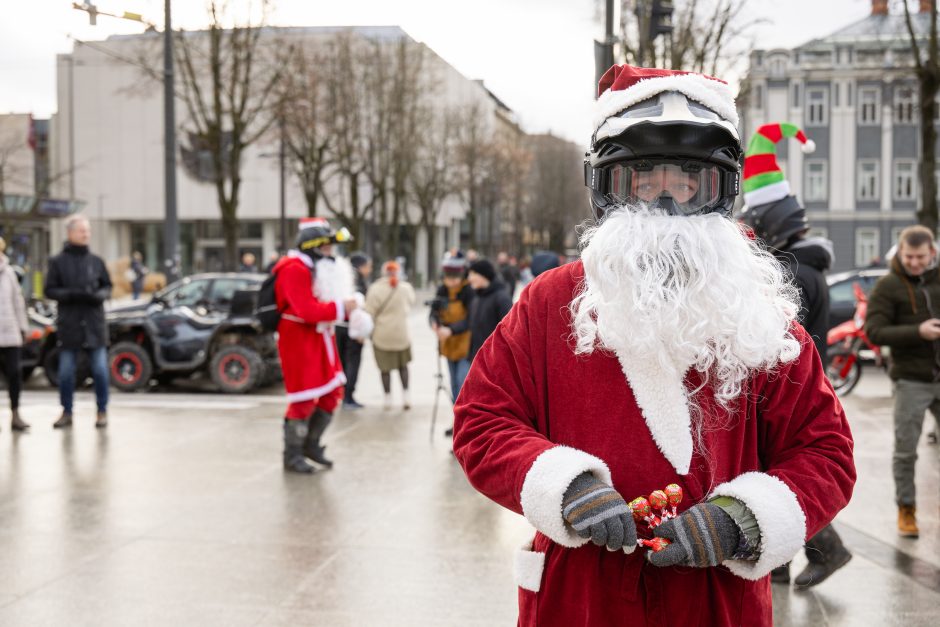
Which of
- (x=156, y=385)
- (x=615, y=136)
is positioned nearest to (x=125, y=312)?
(x=156, y=385)

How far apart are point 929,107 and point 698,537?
17666 mm

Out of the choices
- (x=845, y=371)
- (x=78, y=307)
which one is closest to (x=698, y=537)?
(x=78, y=307)

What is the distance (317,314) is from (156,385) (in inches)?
275

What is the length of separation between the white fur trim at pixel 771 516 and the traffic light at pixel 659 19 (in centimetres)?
778

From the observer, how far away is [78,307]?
8.98 meters

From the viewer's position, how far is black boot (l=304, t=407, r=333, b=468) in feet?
23.5

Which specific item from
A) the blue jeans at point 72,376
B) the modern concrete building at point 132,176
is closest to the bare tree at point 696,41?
the blue jeans at point 72,376

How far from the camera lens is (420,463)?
7.55 meters

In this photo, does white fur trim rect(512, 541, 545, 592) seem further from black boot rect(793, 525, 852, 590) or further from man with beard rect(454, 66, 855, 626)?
black boot rect(793, 525, 852, 590)

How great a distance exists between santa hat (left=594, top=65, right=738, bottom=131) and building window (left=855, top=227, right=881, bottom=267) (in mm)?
52131

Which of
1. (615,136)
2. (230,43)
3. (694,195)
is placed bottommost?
(694,195)

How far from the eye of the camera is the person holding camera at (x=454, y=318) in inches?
352

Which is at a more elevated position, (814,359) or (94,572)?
(814,359)

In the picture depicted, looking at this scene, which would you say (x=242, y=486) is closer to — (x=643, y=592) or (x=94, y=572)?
(x=94, y=572)
